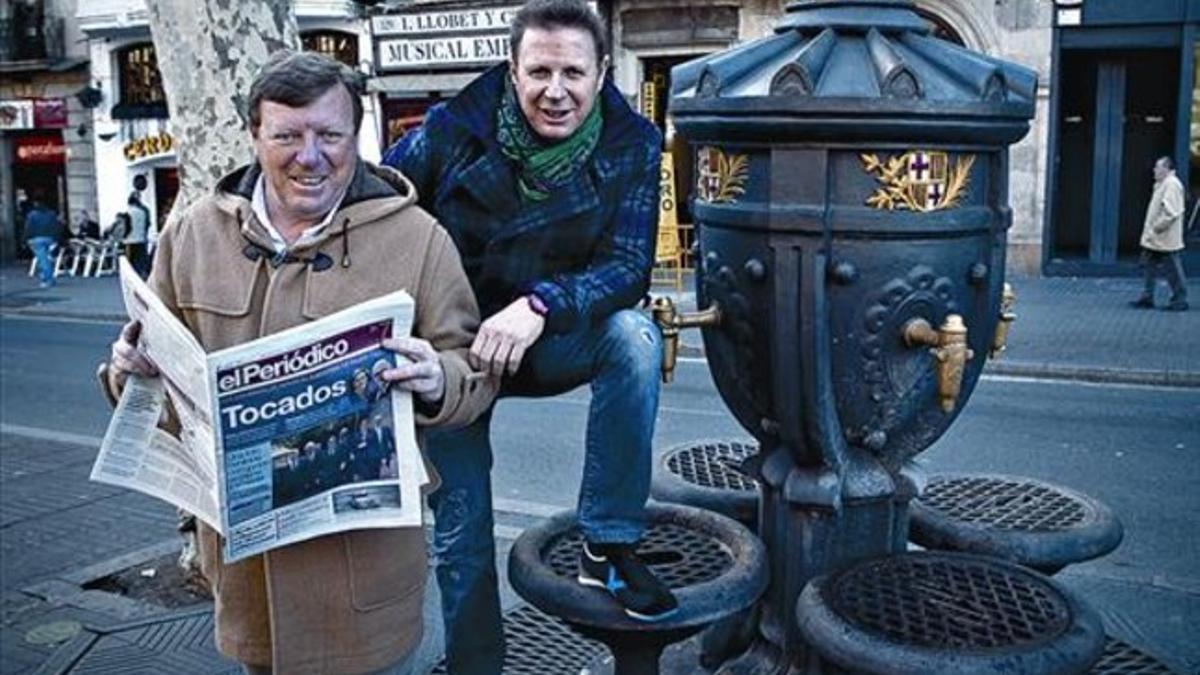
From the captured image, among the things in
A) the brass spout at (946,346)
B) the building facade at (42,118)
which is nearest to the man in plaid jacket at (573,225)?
the brass spout at (946,346)

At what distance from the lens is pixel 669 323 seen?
3.23 metres

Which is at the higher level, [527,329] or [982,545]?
[527,329]

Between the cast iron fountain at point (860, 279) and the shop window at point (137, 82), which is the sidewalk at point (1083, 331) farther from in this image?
the cast iron fountain at point (860, 279)

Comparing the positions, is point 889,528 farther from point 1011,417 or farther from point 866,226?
point 1011,417

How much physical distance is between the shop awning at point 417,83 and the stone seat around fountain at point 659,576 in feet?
63.4

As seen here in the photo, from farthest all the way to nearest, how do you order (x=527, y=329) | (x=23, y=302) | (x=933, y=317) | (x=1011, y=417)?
(x=23, y=302), (x=1011, y=417), (x=933, y=317), (x=527, y=329)

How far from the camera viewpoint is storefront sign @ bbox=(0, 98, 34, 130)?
2730 cm

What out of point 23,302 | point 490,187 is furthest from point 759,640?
point 23,302

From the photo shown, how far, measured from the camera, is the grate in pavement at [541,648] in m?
4.15

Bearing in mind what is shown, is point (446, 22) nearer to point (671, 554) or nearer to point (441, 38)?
point (441, 38)

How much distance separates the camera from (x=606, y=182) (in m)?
2.99

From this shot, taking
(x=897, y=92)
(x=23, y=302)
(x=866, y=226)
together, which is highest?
(x=897, y=92)

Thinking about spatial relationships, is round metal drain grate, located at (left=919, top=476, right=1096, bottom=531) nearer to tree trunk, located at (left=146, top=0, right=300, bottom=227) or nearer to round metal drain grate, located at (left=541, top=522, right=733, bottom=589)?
round metal drain grate, located at (left=541, top=522, right=733, bottom=589)

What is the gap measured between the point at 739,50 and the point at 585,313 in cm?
Answer: 94
